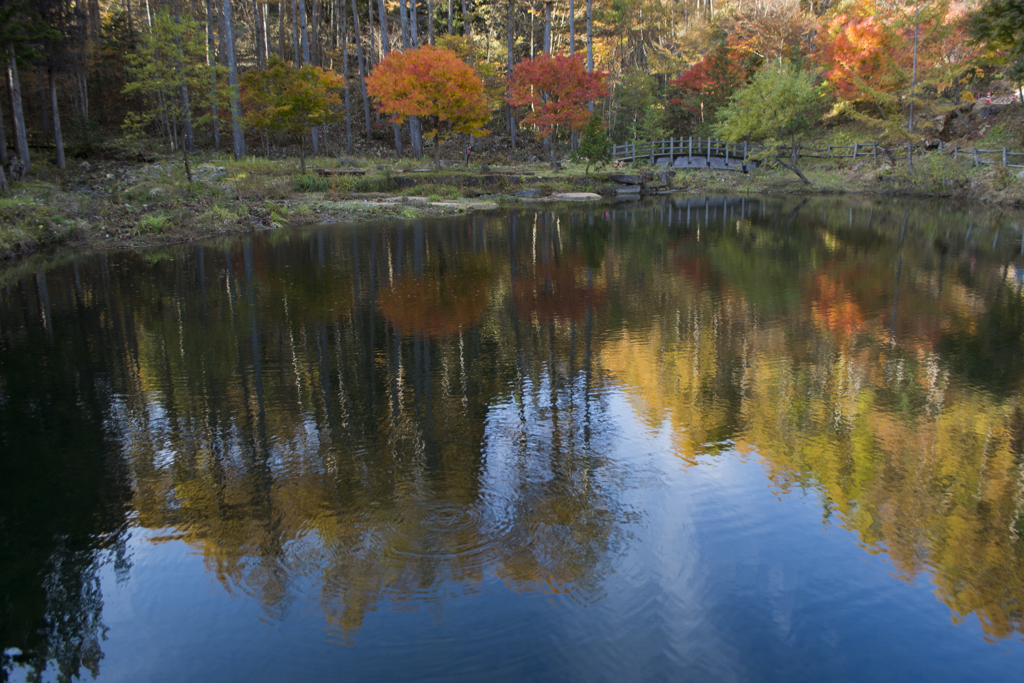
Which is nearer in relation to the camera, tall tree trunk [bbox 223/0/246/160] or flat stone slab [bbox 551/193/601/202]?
tall tree trunk [bbox 223/0/246/160]

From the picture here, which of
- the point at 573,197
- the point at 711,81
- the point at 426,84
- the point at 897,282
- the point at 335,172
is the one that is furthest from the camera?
the point at 711,81

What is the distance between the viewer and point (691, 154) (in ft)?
148

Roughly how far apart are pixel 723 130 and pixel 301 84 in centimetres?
2578

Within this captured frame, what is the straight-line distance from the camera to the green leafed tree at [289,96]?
3194 centimetres

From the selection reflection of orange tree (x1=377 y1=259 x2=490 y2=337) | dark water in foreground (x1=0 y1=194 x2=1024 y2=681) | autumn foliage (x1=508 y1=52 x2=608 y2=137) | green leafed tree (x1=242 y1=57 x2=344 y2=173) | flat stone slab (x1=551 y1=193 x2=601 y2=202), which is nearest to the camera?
dark water in foreground (x1=0 y1=194 x2=1024 y2=681)

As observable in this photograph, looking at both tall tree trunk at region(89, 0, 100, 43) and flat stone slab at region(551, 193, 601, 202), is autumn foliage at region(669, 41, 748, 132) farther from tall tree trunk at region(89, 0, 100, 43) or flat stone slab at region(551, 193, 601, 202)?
tall tree trunk at region(89, 0, 100, 43)

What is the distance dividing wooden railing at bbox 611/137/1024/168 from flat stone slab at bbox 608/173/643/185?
13.7 feet

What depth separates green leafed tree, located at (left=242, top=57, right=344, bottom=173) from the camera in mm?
31938

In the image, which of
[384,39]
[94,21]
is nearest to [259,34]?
[94,21]

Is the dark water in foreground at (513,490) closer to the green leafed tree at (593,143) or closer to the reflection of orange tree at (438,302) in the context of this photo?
the reflection of orange tree at (438,302)

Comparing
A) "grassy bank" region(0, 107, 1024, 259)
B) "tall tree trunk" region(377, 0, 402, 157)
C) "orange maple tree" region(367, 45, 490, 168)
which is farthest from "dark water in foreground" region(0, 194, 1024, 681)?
"tall tree trunk" region(377, 0, 402, 157)

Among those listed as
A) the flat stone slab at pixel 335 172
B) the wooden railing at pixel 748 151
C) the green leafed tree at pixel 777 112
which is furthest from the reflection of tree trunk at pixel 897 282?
the flat stone slab at pixel 335 172

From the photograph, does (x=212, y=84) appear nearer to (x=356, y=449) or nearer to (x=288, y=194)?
(x=288, y=194)

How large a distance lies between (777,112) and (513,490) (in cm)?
3920
